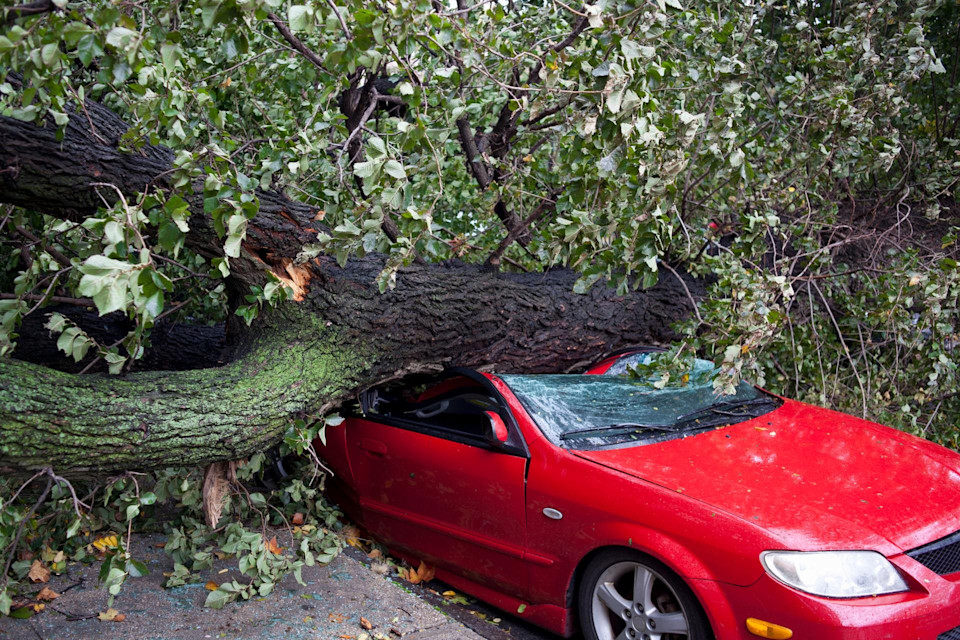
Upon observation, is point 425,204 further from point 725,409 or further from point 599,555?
point 599,555

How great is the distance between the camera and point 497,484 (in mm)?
3783

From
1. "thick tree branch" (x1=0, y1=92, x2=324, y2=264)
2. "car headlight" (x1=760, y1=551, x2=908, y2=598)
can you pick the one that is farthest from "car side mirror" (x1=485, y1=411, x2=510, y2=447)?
"thick tree branch" (x1=0, y1=92, x2=324, y2=264)

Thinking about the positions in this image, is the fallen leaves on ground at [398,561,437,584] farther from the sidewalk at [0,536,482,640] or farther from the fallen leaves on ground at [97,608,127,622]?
the fallen leaves on ground at [97,608,127,622]

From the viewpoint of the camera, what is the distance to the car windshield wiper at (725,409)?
4.15 metres

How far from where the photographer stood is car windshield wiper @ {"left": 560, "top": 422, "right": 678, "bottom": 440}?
3.78 metres

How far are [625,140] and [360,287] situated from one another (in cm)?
177

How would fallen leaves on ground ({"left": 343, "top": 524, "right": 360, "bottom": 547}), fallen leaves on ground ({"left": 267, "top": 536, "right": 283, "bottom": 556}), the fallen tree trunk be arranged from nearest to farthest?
the fallen tree trunk
fallen leaves on ground ({"left": 267, "top": 536, "right": 283, "bottom": 556})
fallen leaves on ground ({"left": 343, "top": 524, "right": 360, "bottom": 547})

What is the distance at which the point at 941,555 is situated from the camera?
303 centimetres

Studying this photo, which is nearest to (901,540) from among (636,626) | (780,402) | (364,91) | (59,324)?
(636,626)

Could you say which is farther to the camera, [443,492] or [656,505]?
[443,492]

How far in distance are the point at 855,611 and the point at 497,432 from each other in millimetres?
1732

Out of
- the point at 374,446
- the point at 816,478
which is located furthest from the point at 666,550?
the point at 374,446

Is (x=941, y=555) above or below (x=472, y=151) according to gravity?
below

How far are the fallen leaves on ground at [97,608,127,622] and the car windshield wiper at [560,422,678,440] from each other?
2.23 metres
